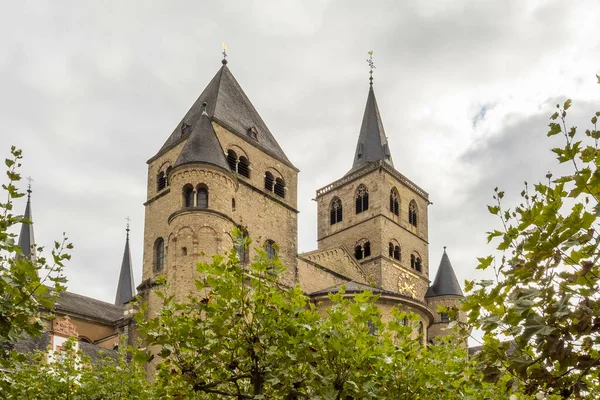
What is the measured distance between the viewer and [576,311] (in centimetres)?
472

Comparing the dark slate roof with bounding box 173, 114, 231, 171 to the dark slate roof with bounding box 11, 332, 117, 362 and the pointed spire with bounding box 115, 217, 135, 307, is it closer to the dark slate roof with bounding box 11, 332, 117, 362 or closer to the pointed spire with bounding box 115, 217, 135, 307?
the dark slate roof with bounding box 11, 332, 117, 362

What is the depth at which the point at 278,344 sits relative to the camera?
338 inches

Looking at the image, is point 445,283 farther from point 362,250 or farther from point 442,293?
point 362,250

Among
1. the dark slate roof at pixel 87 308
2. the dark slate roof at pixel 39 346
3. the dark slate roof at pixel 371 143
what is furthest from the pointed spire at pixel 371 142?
the dark slate roof at pixel 39 346

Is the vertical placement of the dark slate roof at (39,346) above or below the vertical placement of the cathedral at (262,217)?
below

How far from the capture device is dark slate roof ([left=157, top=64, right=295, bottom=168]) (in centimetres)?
3997

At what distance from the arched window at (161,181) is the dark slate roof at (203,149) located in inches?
180

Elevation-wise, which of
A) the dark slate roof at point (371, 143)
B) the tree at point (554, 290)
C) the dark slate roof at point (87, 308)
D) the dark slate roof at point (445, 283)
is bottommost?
the tree at point (554, 290)

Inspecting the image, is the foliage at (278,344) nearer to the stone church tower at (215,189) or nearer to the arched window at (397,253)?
the stone church tower at (215,189)

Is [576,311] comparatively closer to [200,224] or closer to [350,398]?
[350,398]

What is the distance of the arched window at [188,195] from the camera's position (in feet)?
112

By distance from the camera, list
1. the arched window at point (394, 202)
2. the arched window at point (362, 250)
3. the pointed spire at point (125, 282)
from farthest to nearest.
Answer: the pointed spire at point (125, 282)
the arched window at point (394, 202)
the arched window at point (362, 250)

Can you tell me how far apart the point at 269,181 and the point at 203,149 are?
6.33 m

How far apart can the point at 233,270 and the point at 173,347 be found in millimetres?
1266
